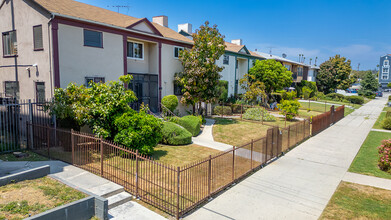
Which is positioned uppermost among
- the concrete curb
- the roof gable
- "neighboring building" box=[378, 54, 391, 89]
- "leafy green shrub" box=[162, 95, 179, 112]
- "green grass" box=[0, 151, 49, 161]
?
"neighboring building" box=[378, 54, 391, 89]

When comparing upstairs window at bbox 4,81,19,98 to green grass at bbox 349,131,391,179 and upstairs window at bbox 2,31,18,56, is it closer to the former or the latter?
upstairs window at bbox 2,31,18,56

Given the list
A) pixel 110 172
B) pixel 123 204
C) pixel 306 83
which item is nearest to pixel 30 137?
pixel 110 172

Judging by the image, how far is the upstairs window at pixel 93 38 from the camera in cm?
1506

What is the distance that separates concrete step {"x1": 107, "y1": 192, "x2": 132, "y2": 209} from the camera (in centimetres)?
774

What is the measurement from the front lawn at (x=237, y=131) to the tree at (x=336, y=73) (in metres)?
36.2

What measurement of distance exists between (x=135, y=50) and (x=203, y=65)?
205 inches

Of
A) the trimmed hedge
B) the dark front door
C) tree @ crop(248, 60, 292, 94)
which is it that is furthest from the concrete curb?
tree @ crop(248, 60, 292, 94)

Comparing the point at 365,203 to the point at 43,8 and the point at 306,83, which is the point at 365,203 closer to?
the point at 43,8

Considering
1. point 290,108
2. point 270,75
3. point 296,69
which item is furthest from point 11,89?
point 296,69

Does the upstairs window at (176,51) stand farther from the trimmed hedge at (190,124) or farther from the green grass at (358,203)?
the green grass at (358,203)

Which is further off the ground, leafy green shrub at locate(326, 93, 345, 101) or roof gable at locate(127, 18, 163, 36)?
roof gable at locate(127, 18, 163, 36)

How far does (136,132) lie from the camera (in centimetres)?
1158

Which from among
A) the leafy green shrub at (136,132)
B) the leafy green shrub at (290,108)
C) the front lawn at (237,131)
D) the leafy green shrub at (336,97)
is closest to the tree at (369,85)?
the leafy green shrub at (336,97)

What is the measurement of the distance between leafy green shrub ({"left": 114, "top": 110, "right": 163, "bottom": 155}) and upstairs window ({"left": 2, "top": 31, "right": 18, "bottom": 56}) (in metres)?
9.70
